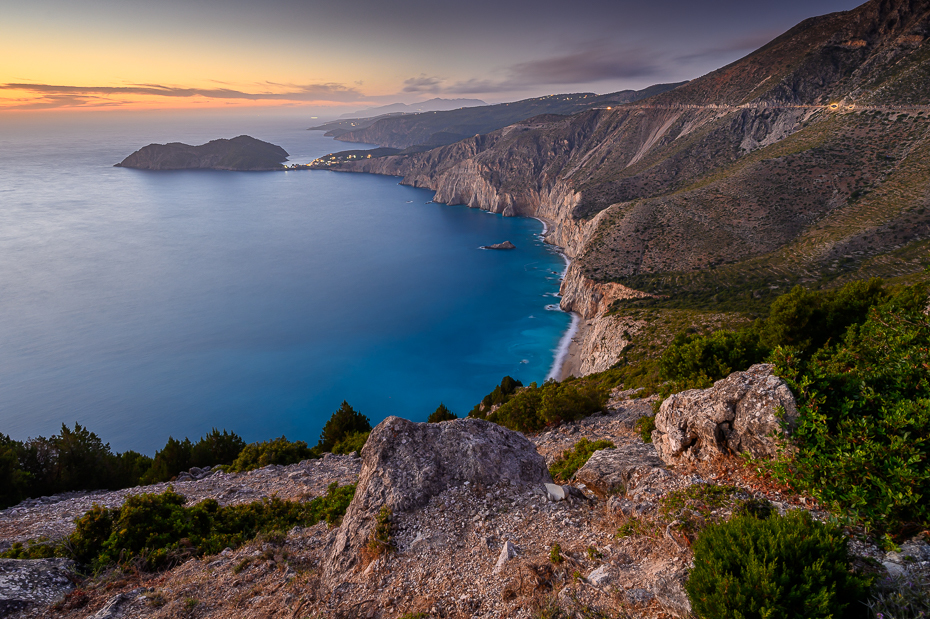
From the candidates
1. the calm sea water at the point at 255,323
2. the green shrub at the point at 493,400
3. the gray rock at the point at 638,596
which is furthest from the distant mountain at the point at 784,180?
the gray rock at the point at 638,596

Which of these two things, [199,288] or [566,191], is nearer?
[199,288]

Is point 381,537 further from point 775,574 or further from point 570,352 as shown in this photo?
point 570,352

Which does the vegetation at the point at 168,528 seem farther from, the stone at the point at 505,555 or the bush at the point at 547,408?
the bush at the point at 547,408

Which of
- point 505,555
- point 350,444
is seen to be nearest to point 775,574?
point 505,555

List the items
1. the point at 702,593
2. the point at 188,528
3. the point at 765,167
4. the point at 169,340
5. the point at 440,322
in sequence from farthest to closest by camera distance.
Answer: the point at 440,322, the point at 169,340, the point at 765,167, the point at 188,528, the point at 702,593

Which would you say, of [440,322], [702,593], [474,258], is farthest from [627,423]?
[474,258]

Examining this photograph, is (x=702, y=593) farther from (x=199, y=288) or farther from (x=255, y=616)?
(x=199, y=288)

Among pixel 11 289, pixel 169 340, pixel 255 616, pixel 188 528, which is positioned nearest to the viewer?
pixel 255 616
